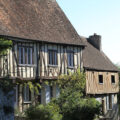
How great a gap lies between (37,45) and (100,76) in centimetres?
951

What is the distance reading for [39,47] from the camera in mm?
22656

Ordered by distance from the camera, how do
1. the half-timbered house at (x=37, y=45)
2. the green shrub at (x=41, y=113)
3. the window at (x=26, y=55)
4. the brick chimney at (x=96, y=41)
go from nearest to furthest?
the green shrub at (x=41, y=113) → the half-timbered house at (x=37, y=45) → the window at (x=26, y=55) → the brick chimney at (x=96, y=41)

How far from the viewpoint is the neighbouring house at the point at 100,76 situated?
2802 centimetres

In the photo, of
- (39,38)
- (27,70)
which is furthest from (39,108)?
(39,38)

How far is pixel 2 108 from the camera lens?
14539mm

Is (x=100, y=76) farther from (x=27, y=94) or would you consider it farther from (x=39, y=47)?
(x=27, y=94)

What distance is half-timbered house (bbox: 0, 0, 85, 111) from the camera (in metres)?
20.9

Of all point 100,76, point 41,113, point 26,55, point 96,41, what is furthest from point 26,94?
point 96,41

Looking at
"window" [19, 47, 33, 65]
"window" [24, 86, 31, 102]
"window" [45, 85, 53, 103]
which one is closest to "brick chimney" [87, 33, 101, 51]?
"window" [45, 85, 53, 103]

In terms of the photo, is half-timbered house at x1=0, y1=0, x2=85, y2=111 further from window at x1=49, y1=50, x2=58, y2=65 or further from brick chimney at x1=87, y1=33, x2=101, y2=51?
brick chimney at x1=87, y1=33, x2=101, y2=51

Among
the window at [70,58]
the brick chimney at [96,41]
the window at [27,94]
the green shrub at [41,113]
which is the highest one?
the brick chimney at [96,41]

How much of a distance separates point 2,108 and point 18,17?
957 centimetres

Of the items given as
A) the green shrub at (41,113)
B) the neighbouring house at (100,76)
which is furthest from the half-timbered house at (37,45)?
the green shrub at (41,113)

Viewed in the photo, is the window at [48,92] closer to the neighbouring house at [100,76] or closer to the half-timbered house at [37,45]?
the half-timbered house at [37,45]
